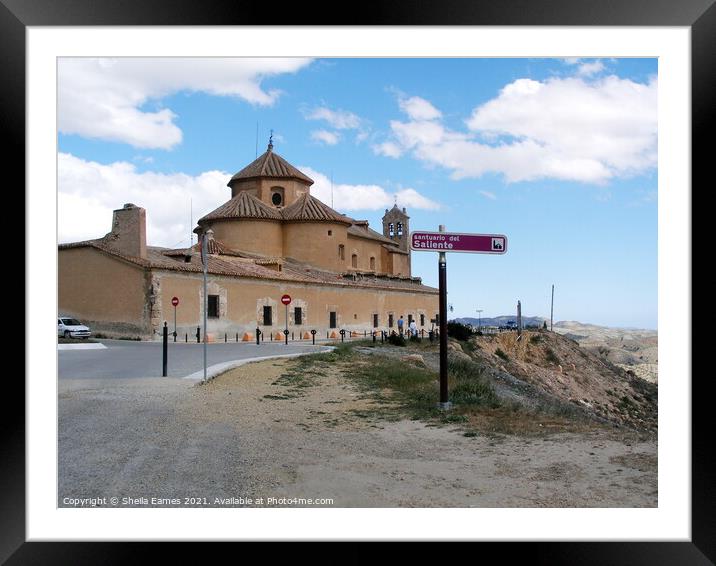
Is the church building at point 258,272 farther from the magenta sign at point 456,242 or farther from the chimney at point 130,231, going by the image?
the magenta sign at point 456,242

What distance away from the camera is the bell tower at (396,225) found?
51.5m

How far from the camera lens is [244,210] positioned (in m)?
37.0

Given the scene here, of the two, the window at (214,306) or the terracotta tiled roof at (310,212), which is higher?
the terracotta tiled roof at (310,212)

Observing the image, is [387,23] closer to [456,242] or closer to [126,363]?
[456,242]

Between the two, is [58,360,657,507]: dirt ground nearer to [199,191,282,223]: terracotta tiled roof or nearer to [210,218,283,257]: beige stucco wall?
[210,218,283,257]: beige stucco wall

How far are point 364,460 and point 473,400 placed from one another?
12.6 ft

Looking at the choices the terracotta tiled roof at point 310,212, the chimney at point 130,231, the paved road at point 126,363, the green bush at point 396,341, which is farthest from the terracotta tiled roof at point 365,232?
the paved road at point 126,363

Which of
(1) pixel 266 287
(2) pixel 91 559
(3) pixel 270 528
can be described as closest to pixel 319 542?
(3) pixel 270 528

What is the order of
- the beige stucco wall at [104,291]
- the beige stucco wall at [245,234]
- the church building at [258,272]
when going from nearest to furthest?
1. the beige stucco wall at [104,291]
2. the church building at [258,272]
3. the beige stucco wall at [245,234]

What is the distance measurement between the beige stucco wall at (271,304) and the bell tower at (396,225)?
415 inches

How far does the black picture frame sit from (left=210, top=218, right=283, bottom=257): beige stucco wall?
32.0 meters

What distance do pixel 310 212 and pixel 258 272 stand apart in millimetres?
9191

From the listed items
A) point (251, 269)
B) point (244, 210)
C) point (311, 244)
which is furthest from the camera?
point (311, 244)

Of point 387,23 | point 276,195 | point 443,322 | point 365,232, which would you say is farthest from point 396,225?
point 387,23
